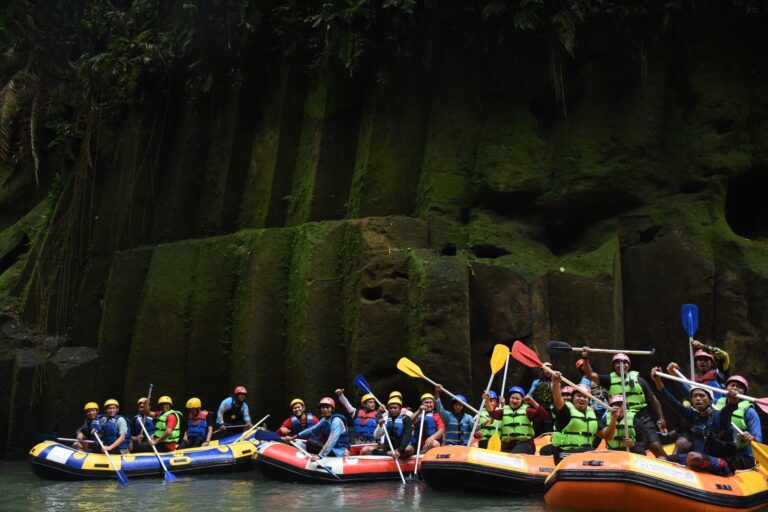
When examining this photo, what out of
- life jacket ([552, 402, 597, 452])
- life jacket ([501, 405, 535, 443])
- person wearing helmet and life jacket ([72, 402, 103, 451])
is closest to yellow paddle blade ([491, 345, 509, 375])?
life jacket ([501, 405, 535, 443])

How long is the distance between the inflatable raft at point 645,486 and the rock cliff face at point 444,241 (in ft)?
17.4

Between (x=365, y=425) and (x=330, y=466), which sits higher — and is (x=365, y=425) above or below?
above

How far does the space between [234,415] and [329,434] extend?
262cm

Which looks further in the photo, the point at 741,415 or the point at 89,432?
the point at 89,432

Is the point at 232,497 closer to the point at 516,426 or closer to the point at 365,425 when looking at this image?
the point at 365,425

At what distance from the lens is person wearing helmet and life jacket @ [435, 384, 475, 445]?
15.1 meters

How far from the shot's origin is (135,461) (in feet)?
51.1

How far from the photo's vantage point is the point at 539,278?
16.8 meters

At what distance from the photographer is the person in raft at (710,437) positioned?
10586 mm

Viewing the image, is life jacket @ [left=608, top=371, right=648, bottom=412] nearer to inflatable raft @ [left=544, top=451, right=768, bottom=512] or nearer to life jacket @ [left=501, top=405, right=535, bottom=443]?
life jacket @ [left=501, top=405, right=535, bottom=443]

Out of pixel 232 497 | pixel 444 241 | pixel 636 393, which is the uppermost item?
pixel 444 241

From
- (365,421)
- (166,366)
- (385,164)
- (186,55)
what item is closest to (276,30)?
(186,55)

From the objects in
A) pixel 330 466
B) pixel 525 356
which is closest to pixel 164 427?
pixel 330 466

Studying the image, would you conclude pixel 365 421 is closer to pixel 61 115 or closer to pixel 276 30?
pixel 276 30
